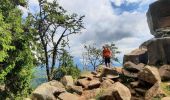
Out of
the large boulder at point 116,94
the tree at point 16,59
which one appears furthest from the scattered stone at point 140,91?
the tree at point 16,59

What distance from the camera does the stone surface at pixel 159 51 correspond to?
126ft

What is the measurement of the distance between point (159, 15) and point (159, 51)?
8060mm

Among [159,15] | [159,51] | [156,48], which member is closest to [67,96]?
[159,51]

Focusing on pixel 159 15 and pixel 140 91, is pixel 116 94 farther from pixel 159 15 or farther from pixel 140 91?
pixel 159 15

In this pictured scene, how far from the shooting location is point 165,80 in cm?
3181

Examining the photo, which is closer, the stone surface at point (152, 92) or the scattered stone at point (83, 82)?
the stone surface at point (152, 92)

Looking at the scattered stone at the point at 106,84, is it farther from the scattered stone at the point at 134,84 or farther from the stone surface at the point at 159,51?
the stone surface at the point at 159,51

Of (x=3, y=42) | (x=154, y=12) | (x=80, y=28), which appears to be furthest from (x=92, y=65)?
(x=3, y=42)

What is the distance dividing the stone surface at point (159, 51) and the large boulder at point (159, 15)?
5.02 meters

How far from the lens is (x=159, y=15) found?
45594 mm

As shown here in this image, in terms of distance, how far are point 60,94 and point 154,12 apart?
22.4m

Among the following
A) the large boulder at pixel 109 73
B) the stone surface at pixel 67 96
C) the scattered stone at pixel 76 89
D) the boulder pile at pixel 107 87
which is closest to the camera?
the boulder pile at pixel 107 87

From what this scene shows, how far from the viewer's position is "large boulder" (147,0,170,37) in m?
44.8

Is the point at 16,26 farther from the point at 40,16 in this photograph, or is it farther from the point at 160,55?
the point at 40,16
